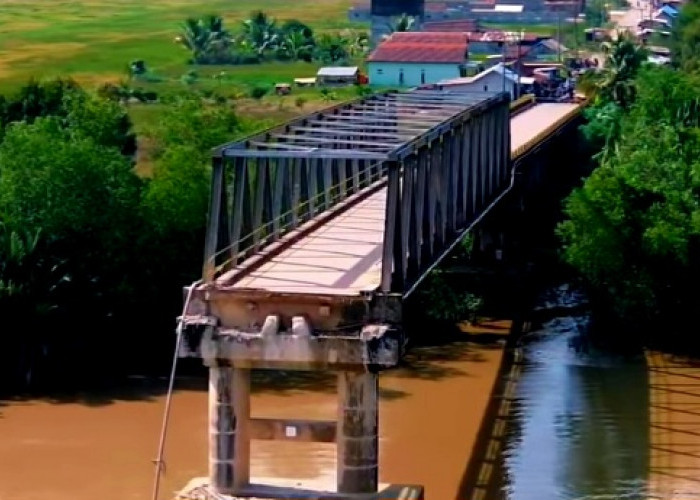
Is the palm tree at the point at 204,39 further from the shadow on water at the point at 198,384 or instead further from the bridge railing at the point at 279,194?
the shadow on water at the point at 198,384

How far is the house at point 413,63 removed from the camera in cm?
9356

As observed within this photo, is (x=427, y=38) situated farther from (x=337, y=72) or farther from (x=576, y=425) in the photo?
(x=576, y=425)

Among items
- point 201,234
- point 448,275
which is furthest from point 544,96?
point 201,234

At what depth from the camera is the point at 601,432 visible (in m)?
34.0

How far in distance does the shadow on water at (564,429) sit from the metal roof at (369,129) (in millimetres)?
6378

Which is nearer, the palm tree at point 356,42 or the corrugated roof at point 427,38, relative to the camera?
the corrugated roof at point 427,38

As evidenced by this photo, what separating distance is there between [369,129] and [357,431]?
43.7 feet

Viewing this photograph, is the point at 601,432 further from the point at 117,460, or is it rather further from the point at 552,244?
the point at 552,244

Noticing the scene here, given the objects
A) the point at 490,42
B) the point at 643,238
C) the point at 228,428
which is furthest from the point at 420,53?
the point at 228,428

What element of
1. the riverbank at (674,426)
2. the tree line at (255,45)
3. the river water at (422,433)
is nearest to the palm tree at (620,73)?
the riverbank at (674,426)

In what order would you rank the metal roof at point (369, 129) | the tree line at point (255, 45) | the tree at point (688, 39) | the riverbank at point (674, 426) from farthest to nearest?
the tree line at point (255, 45), the tree at point (688, 39), the riverbank at point (674, 426), the metal roof at point (369, 129)

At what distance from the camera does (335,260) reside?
27.1 meters

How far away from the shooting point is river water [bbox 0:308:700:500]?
99.1 feet

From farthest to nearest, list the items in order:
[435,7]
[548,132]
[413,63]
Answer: [435,7]
[413,63]
[548,132]
